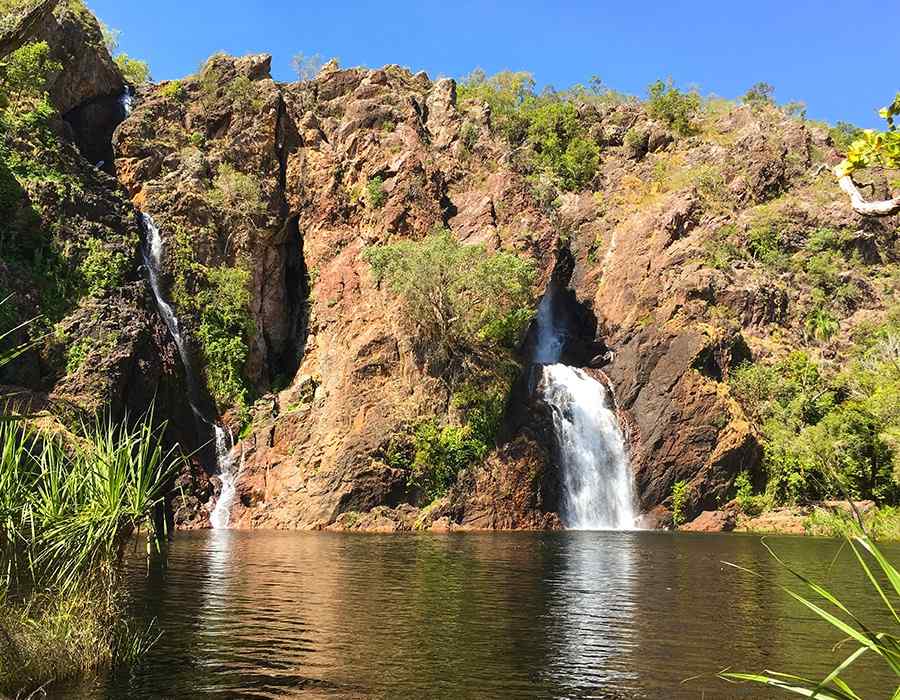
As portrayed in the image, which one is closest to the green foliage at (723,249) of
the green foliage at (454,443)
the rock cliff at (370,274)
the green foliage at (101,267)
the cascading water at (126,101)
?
the rock cliff at (370,274)

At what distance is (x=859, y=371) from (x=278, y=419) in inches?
1570

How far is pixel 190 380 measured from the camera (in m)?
51.4

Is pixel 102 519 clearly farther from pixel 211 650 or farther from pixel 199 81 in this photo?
pixel 199 81

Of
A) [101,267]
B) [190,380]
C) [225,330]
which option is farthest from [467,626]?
[225,330]

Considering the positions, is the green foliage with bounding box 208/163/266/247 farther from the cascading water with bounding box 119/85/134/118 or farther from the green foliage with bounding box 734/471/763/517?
the green foliage with bounding box 734/471/763/517

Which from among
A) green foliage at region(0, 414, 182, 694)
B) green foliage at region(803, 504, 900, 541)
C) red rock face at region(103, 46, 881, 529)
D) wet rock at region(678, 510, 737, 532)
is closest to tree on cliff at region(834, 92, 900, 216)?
green foliage at region(0, 414, 182, 694)

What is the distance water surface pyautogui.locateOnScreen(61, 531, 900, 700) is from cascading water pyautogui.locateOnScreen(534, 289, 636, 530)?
A: 19923 mm

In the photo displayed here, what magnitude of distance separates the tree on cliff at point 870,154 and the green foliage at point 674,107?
8516cm

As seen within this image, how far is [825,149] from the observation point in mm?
77562

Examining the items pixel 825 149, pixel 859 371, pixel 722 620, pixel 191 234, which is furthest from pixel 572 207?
pixel 722 620

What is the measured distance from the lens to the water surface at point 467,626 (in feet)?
38.4

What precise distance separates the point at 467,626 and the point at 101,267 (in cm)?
3877

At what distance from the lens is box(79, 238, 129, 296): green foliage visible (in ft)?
152

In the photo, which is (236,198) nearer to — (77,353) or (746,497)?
(77,353)
